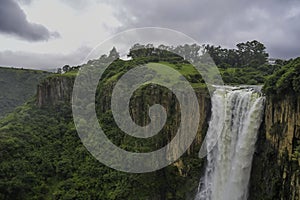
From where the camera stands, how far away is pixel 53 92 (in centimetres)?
3150

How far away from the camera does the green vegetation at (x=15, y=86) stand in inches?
1713

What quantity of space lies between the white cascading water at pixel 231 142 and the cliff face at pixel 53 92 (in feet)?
53.2

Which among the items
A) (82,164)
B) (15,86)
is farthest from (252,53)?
(15,86)

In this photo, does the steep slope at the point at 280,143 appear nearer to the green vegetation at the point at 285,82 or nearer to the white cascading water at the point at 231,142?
the green vegetation at the point at 285,82

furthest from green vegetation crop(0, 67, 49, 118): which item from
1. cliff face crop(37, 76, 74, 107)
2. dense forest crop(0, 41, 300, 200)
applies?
dense forest crop(0, 41, 300, 200)

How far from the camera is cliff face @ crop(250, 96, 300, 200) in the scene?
14.6 m

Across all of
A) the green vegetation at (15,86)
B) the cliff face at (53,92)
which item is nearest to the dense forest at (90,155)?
the cliff face at (53,92)

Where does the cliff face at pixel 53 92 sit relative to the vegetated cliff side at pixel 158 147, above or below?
above

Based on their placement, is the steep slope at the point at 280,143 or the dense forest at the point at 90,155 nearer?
the steep slope at the point at 280,143

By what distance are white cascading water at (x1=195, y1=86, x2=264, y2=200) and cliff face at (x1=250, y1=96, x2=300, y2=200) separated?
1.60 feet

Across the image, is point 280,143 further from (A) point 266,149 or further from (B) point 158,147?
(B) point 158,147

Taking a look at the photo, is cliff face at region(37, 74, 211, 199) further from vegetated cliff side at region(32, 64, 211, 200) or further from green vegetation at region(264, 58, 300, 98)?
green vegetation at region(264, 58, 300, 98)

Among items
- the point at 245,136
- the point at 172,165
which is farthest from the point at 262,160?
the point at 172,165

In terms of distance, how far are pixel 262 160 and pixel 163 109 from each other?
7.68 meters
